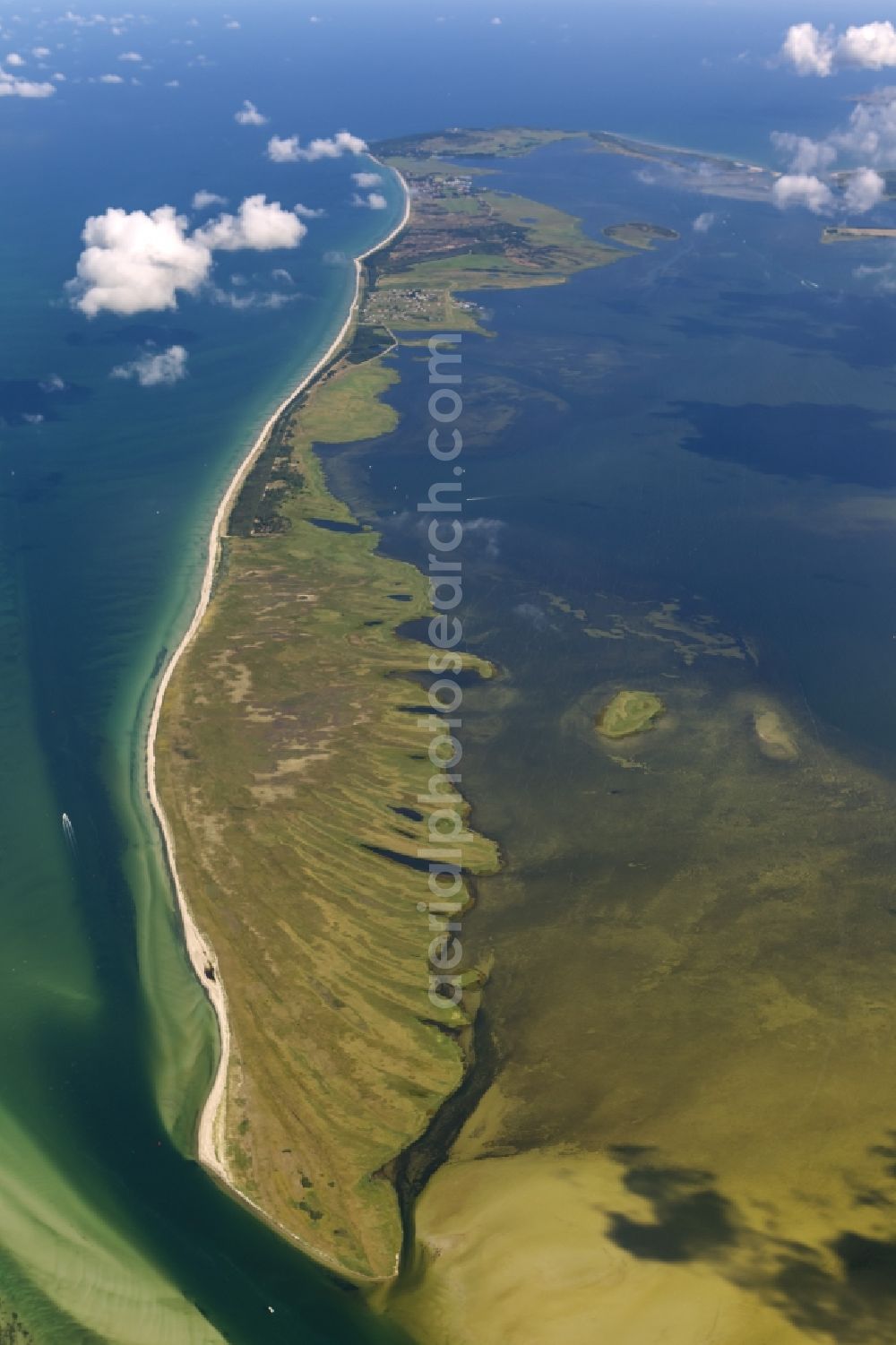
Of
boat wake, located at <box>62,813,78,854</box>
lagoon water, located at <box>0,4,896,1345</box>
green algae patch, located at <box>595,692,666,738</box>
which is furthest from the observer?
green algae patch, located at <box>595,692,666,738</box>

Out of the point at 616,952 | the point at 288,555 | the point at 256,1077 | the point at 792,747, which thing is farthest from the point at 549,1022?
the point at 288,555

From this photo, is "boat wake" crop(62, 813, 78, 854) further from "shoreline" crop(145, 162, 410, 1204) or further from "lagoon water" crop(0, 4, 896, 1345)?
"shoreline" crop(145, 162, 410, 1204)

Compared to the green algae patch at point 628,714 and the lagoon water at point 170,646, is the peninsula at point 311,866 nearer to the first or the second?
the lagoon water at point 170,646

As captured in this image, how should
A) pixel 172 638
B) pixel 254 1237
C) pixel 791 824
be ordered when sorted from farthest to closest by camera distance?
pixel 172 638, pixel 791 824, pixel 254 1237

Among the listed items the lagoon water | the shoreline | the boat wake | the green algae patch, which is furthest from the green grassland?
the green algae patch

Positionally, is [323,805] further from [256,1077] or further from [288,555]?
[288,555]

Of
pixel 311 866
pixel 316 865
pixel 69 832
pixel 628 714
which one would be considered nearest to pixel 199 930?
pixel 311 866
